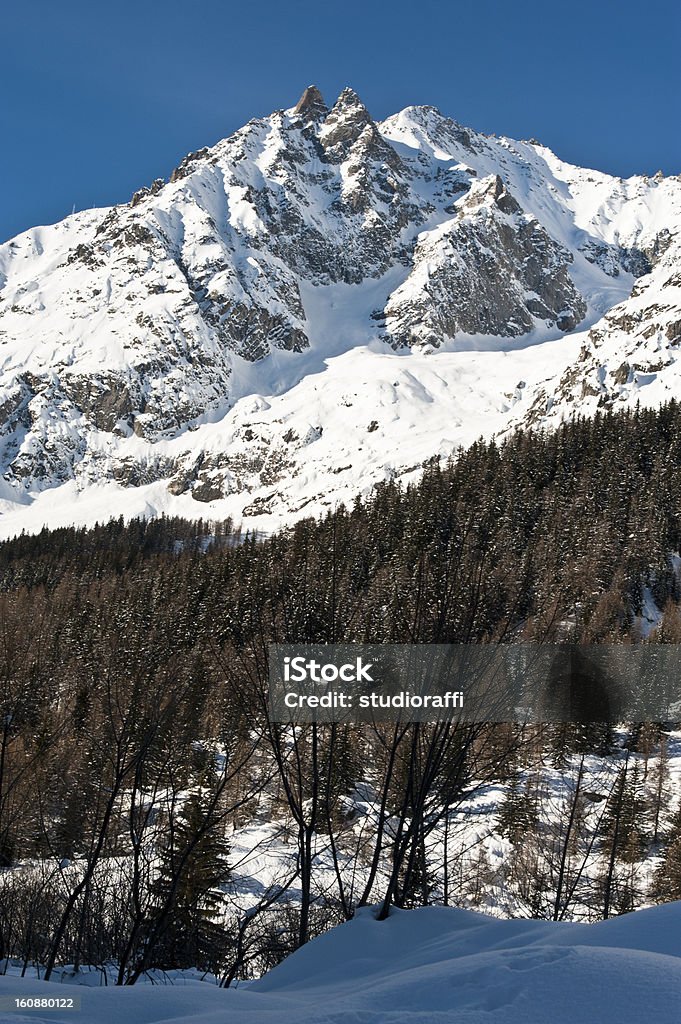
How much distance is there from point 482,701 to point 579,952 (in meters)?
4.21

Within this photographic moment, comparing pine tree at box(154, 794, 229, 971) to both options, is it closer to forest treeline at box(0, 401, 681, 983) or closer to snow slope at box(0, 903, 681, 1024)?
forest treeline at box(0, 401, 681, 983)

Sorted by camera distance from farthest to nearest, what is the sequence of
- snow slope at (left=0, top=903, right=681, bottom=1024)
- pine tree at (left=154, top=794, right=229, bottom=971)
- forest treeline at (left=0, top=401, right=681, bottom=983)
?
pine tree at (left=154, top=794, right=229, bottom=971), forest treeline at (left=0, top=401, right=681, bottom=983), snow slope at (left=0, top=903, right=681, bottom=1024)

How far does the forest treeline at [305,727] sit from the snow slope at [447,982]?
124 centimetres

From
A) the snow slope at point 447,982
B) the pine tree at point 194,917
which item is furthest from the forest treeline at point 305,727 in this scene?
the snow slope at point 447,982

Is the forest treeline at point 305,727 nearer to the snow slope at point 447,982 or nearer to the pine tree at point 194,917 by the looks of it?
the pine tree at point 194,917

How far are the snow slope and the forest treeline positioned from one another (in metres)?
1.24

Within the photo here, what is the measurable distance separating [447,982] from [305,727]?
5.36m

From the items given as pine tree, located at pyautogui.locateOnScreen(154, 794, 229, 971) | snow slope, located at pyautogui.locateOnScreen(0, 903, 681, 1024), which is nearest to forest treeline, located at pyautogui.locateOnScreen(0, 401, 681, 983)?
pine tree, located at pyautogui.locateOnScreen(154, 794, 229, 971)

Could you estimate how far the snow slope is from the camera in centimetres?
329

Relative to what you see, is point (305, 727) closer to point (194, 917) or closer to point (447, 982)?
point (447, 982)

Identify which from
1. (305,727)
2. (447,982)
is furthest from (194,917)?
(447,982)

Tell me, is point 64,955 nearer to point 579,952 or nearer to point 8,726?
point 8,726

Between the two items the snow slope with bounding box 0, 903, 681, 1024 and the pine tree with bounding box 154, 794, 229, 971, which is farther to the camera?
the pine tree with bounding box 154, 794, 229, 971

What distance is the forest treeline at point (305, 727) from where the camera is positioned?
8.38 m
